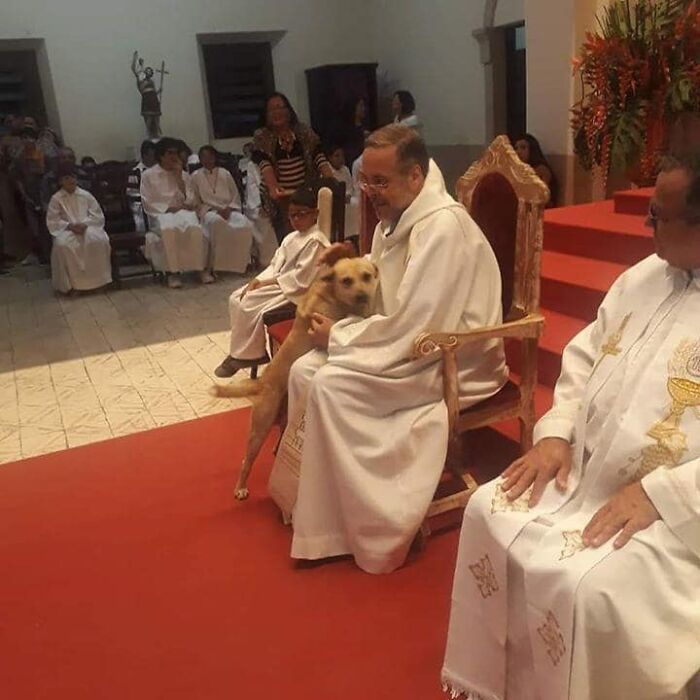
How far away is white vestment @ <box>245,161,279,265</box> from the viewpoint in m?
8.23

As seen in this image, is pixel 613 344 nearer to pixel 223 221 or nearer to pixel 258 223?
pixel 223 221

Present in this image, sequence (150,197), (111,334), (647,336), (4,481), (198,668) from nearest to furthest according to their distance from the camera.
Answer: (647,336), (198,668), (4,481), (111,334), (150,197)

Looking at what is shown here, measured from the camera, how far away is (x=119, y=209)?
8.70 meters

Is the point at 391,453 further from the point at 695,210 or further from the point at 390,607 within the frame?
the point at 695,210

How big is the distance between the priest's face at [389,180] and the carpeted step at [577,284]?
145 centimetres

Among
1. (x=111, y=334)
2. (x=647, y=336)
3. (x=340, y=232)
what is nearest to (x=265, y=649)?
(x=647, y=336)

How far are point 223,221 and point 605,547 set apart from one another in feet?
22.5

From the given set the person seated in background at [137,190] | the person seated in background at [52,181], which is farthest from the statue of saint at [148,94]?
the person seated in background at [52,181]

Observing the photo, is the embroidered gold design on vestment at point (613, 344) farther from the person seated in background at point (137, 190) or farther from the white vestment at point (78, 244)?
the person seated in background at point (137, 190)

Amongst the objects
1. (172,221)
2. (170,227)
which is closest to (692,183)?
(170,227)

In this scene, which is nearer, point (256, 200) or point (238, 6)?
point (256, 200)

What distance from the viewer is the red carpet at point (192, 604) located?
6.72 feet

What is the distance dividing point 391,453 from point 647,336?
984mm

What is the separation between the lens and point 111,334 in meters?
5.82
